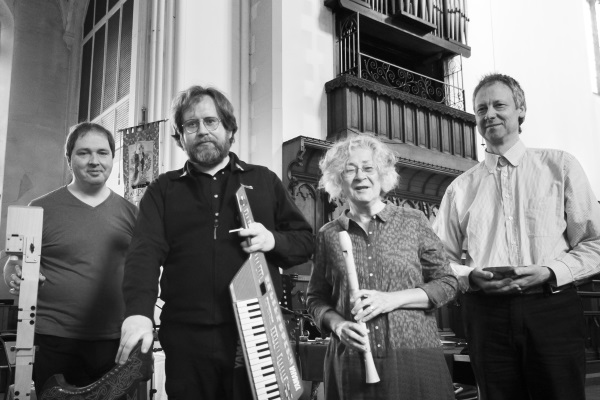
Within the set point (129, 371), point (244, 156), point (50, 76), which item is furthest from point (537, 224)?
point (50, 76)

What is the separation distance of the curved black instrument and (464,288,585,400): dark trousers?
115 cm

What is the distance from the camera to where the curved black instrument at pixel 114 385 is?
185 centimetres

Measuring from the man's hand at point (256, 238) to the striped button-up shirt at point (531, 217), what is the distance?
0.75 metres

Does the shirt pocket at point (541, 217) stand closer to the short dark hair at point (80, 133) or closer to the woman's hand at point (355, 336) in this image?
the woman's hand at point (355, 336)

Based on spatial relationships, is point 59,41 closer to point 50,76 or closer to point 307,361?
point 50,76

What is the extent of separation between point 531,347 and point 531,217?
486 millimetres

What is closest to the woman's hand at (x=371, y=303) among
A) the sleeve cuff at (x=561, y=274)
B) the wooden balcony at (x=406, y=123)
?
the sleeve cuff at (x=561, y=274)

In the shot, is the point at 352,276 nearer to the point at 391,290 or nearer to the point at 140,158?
the point at 391,290

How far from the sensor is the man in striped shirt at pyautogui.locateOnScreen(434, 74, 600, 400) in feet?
6.31

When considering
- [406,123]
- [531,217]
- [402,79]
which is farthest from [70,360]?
[402,79]

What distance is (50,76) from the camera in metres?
9.86

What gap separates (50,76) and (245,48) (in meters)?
4.73

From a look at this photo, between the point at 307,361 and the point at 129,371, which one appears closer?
the point at 129,371

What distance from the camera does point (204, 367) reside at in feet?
5.72
